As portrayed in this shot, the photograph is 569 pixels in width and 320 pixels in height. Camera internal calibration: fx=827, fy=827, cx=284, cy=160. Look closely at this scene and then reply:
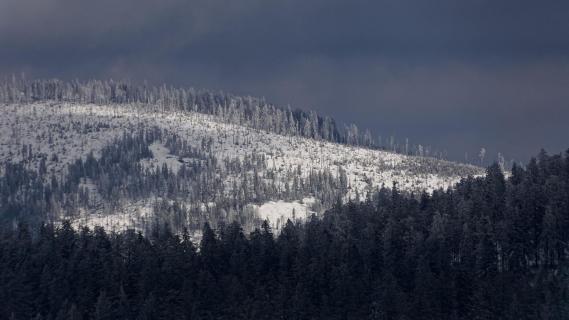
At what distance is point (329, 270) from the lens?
146 m

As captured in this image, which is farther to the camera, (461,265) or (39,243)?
(39,243)

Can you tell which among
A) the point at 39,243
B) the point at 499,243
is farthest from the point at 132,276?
the point at 499,243

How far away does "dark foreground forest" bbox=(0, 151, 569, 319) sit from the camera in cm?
13200

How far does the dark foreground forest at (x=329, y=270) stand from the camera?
433ft

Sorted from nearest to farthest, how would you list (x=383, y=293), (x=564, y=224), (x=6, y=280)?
(x=383, y=293)
(x=6, y=280)
(x=564, y=224)

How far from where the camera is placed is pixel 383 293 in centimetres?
13288

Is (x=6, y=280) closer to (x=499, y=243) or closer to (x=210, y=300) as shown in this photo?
(x=210, y=300)

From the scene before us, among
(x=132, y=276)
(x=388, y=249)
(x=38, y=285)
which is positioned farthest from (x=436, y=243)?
(x=38, y=285)

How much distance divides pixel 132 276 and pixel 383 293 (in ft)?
143

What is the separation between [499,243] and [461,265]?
11.8 m

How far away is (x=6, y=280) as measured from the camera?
142 metres

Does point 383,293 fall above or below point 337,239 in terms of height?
below

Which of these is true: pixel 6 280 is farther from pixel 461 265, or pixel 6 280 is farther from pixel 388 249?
pixel 461 265

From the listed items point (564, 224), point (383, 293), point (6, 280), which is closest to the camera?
point (383, 293)
